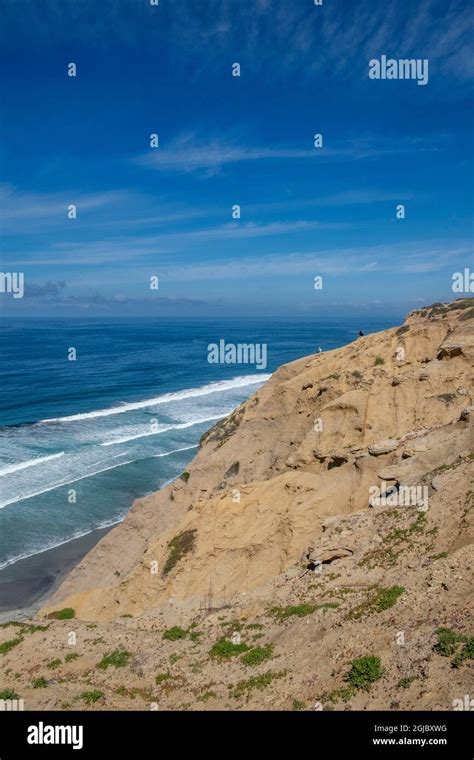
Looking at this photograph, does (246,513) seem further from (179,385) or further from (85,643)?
(179,385)

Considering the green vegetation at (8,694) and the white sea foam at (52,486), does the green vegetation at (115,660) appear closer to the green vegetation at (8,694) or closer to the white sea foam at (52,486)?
the green vegetation at (8,694)

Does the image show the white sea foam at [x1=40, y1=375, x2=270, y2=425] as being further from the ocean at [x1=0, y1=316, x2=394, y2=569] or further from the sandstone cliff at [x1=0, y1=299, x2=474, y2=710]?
the sandstone cliff at [x1=0, y1=299, x2=474, y2=710]

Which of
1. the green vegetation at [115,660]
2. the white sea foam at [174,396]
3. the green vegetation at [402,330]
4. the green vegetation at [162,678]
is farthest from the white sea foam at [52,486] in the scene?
the green vegetation at [162,678]

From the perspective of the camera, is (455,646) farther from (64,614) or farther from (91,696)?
(64,614)

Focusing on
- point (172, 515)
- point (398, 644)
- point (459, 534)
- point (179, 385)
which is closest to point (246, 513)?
point (172, 515)

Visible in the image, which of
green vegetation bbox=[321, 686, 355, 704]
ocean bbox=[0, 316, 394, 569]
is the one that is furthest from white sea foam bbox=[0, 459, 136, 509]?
green vegetation bbox=[321, 686, 355, 704]
